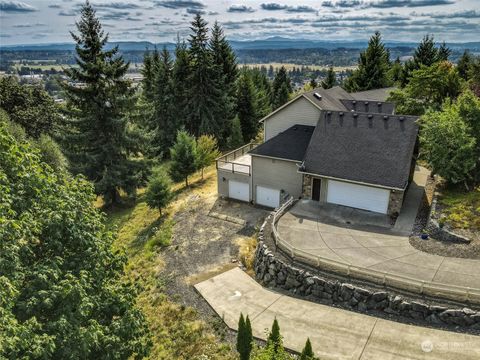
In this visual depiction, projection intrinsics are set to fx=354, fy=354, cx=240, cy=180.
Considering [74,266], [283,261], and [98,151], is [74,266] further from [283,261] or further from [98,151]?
[98,151]

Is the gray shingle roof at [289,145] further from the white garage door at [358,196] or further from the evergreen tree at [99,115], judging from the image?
the evergreen tree at [99,115]

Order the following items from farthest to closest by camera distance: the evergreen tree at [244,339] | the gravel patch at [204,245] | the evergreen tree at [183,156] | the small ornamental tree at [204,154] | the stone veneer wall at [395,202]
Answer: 1. the small ornamental tree at [204,154]
2. the evergreen tree at [183,156]
3. the stone veneer wall at [395,202]
4. the gravel patch at [204,245]
5. the evergreen tree at [244,339]

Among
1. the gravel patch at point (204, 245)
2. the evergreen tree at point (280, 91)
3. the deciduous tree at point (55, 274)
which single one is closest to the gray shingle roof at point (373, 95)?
the gravel patch at point (204, 245)

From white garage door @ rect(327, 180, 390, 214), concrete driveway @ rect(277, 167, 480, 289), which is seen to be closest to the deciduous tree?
concrete driveway @ rect(277, 167, 480, 289)

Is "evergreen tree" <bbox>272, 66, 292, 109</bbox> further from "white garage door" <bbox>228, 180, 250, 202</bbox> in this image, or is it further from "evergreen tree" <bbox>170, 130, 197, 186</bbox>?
"white garage door" <bbox>228, 180, 250, 202</bbox>

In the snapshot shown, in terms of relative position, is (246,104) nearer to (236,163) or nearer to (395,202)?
(236,163)
